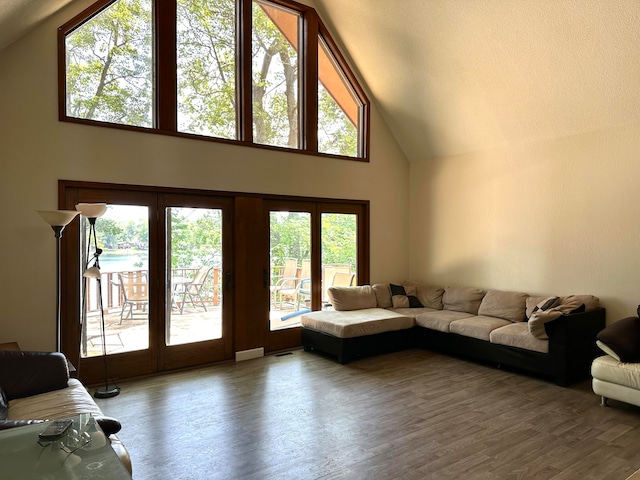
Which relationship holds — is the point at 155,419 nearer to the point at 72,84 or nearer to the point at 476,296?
the point at 72,84

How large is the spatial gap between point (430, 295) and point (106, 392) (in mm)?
4318

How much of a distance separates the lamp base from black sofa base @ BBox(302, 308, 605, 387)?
2.34 metres

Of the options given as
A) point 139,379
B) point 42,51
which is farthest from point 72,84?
point 139,379

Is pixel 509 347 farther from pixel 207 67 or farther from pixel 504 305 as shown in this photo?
pixel 207 67

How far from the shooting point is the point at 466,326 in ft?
16.9

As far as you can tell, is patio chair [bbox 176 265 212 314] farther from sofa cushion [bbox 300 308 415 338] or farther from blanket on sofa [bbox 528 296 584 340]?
blanket on sofa [bbox 528 296 584 340]

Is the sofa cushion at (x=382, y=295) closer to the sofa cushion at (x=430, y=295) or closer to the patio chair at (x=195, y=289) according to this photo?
the sofa cushion at (x=430, y=295)

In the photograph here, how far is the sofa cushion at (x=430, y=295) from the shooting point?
6.24 metres

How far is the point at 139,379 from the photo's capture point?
4.54 meters

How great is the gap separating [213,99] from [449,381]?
413 cm

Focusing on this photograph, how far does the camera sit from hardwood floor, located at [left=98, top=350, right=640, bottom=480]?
2805mm

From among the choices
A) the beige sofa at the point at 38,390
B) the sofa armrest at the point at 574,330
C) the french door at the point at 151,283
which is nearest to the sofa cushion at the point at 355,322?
the french door at the point at 151,283

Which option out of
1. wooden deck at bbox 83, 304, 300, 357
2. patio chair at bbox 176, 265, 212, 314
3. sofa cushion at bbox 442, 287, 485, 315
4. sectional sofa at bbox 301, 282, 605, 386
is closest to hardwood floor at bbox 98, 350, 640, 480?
A: sectional sofa at bbox 301, 282, 605, 386

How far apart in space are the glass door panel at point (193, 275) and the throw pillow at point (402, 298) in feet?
8.33
